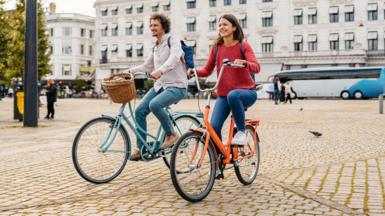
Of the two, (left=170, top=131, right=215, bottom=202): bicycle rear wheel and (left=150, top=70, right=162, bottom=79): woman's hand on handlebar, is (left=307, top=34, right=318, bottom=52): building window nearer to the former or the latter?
(left=150, top=70, right=162, bottom=79): woman's hand on handlebar

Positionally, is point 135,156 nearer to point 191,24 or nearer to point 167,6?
point 191,24

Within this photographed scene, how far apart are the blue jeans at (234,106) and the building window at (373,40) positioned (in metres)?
51.6

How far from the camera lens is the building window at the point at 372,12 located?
52.7 meters

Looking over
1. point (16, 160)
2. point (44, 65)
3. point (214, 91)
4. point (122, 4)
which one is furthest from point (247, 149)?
point (122, 4)

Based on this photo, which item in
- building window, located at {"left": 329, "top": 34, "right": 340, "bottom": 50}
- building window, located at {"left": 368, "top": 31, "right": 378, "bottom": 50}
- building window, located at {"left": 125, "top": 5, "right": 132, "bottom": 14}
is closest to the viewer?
building window, located at {"left": 368, "top": 31, "right": 378, "bottom": 50}

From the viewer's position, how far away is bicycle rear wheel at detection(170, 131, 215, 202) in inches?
176

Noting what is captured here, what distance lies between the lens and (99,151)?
218 inches

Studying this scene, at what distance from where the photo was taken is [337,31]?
179 feet

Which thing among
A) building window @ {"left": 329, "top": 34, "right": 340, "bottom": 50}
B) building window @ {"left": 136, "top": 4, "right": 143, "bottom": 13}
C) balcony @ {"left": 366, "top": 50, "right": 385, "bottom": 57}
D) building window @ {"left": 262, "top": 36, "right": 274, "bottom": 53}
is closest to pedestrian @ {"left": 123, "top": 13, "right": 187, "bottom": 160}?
balcony @ {"left": 366, "top": 50, "right": 385, "bottom": 57}

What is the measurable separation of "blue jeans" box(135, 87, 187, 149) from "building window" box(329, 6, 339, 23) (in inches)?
2058

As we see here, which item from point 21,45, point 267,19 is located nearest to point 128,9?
point 267,19

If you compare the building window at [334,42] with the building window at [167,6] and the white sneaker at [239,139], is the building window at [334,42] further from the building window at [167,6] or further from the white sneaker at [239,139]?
the white sneaker at [239,139]

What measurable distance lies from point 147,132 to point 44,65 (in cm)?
3741

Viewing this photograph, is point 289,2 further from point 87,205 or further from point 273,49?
point 87,205
